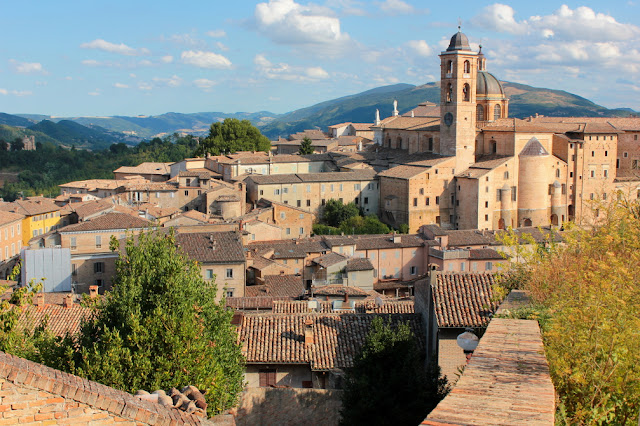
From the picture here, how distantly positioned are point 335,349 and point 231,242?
609 inches

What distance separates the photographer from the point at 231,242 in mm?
29531

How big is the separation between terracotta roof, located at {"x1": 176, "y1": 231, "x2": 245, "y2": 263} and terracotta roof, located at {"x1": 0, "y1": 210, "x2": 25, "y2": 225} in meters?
18.1

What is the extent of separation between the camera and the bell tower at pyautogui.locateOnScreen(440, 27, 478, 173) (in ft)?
177

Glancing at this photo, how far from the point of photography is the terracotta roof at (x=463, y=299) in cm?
1259

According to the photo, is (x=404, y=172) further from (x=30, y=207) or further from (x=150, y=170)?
(x=30, y=207)

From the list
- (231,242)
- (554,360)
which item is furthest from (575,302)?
(231,242)

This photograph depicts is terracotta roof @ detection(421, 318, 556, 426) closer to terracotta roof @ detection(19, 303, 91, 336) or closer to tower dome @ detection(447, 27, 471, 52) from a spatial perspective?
terracotta roof @ detection(19, 303, 91, 336)

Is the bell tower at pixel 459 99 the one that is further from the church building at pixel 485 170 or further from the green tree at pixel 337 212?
the green tree at pixel 337 212

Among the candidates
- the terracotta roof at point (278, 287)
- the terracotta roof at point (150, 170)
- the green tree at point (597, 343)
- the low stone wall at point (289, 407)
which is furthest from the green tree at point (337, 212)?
the green tree at point (597, 343)

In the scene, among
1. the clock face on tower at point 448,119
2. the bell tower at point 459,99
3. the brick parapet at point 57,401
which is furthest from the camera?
the clock face on tower at point 448,119

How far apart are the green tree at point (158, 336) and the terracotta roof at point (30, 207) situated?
123ft

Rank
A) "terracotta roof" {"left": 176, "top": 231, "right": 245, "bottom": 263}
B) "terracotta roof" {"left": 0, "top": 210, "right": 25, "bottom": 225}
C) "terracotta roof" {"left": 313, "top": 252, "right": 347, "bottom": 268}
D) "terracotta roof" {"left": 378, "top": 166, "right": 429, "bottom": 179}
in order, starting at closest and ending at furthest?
"terracotta roof" {"left": 176, "top": 231, "right": 245, "bottom": 263} → "terracotta roof" {"left": 313, "top": 252, "right": 347, "bottom": 268} → "terracotta roof" {"left": 0, "top": 210, "right": 25, "bottom": 225} → "terracotta roof" {"left": 378, "top": 166, "right": 429, "bottom": 179}

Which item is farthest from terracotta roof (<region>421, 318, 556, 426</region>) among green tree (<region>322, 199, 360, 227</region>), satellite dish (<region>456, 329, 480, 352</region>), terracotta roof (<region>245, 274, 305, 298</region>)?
green tree (<region>322, 199, 360, 227</region>)

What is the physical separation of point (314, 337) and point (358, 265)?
62.9ft
